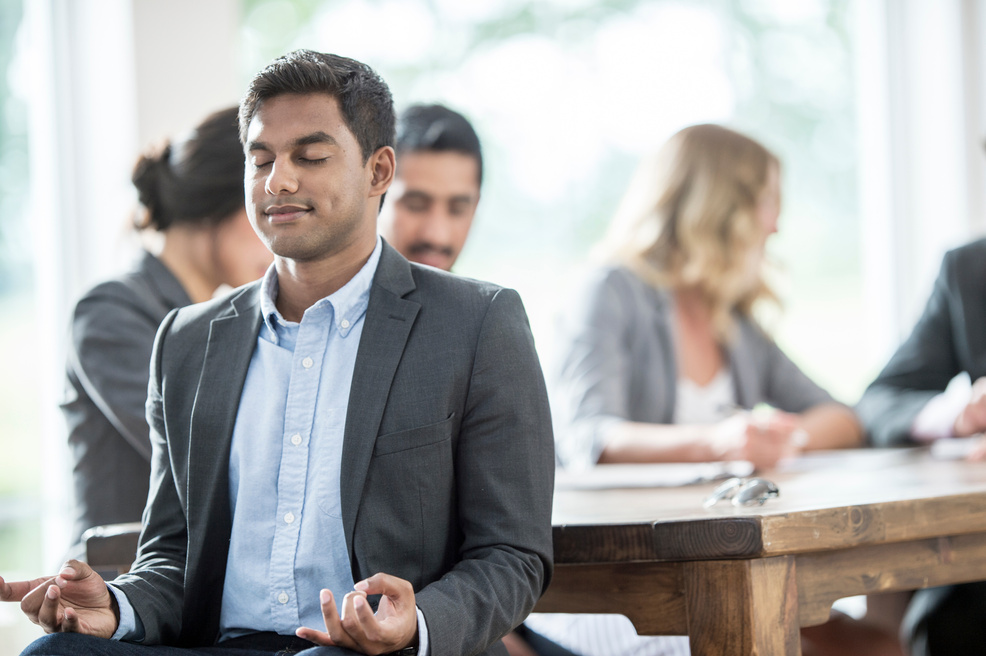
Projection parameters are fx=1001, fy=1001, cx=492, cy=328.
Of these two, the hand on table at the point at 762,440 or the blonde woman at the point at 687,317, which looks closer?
the hand on table at the point at 762,440

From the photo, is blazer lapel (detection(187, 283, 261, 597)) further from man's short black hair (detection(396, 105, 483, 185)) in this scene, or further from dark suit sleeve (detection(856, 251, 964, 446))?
dark suit sleeve (detection(856, 251, 964, 446))

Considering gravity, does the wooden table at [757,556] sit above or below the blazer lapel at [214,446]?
below

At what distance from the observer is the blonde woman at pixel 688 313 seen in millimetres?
2277

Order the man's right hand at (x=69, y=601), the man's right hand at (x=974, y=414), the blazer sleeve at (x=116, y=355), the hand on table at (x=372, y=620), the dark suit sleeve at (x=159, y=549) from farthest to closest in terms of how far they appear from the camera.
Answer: the man's right hand at (x=974, y=414) → the blazer sleeve at (x=116, y=355) → the dark suit sleeve at (x=159, y=549) → the man's right hand at (x=69, y=601) → the hand on table at (x=372, y=620)

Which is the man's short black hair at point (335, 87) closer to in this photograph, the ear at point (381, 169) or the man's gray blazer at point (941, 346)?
the ear at point (381, 169)

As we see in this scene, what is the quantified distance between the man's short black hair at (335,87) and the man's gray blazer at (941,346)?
1.49 meters

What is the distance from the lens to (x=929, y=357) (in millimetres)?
2328

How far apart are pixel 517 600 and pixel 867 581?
48 cm

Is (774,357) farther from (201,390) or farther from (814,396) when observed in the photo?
(201,390)

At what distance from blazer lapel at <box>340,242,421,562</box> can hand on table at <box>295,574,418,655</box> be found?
0.15m

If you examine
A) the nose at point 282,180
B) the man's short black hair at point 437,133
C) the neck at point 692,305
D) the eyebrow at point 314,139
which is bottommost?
the neck at point 692,305

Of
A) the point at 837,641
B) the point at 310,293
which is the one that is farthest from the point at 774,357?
the point at 310,293

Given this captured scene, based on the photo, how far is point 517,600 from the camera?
1090mm

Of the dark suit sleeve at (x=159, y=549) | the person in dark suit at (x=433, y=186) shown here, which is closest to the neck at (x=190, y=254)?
the person in dark suit at (x=433, y=186)
